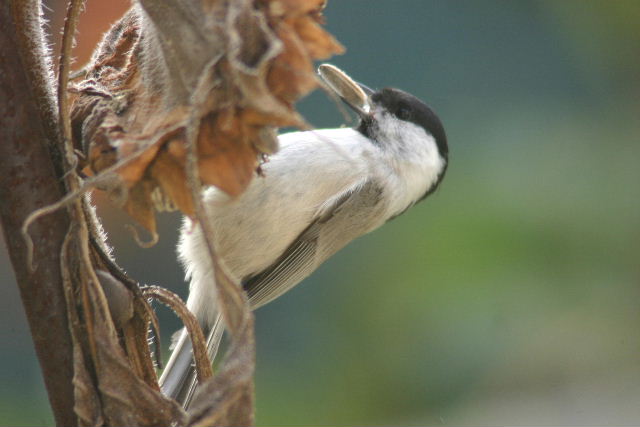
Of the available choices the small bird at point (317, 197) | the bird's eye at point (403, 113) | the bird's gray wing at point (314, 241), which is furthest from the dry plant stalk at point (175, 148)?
Result: the bird's eye at point (403, 113)

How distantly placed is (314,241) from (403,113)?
0.44 meters

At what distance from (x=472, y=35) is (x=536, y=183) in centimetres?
68

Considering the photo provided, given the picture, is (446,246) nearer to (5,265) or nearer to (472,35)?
(472,35)

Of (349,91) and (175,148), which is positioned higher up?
(175,148)

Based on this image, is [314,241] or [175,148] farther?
[314,241]

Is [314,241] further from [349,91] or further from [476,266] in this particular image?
[476,266]

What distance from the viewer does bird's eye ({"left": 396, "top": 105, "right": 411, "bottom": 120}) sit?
8.00 feet

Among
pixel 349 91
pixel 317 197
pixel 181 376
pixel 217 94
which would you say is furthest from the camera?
pixel 349 91

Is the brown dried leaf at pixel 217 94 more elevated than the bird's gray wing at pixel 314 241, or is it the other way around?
the brown dried leaf at pixel 217 94

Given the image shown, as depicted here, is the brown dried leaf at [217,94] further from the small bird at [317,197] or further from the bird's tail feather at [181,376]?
the small bird at [317,197]

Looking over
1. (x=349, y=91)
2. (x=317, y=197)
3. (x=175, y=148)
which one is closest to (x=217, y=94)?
(x=175, y=148)

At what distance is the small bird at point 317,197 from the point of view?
2193 millimetres

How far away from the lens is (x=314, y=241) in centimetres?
229

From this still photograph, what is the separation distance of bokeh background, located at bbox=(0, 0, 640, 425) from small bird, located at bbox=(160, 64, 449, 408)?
1.03m
